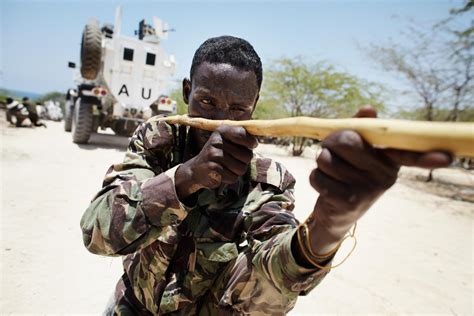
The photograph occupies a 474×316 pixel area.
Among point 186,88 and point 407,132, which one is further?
point 186,88

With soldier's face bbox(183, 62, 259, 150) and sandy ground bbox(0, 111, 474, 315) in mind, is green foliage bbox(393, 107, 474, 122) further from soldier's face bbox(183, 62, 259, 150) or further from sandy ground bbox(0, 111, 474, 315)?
soldier's face bbox(183, 62, 259, 150)

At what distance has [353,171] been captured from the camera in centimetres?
70

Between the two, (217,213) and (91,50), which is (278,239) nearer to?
(217,213)

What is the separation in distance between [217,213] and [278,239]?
40 cm

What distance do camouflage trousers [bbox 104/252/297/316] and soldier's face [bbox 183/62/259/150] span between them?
59cm

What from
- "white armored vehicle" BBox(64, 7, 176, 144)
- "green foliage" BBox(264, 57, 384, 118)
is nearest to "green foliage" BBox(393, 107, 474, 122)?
"green foliage" BBox(264, 57, 384, 118)

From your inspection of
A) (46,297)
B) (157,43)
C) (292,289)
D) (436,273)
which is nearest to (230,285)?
(292,289)

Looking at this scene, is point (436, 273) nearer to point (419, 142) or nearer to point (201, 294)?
point (201, 294)

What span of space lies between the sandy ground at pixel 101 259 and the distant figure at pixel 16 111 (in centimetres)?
596

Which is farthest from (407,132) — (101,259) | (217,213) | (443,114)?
(443,114)

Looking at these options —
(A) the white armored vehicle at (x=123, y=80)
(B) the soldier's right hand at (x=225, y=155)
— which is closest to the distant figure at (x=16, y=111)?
(A) the white armored vehicle at (x=123, y=80)

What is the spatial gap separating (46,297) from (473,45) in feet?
40.9

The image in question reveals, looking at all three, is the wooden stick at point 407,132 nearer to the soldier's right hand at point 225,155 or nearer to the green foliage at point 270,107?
the soldier's right hand at point 225,155

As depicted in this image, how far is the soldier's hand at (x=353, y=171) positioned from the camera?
0.69 m
